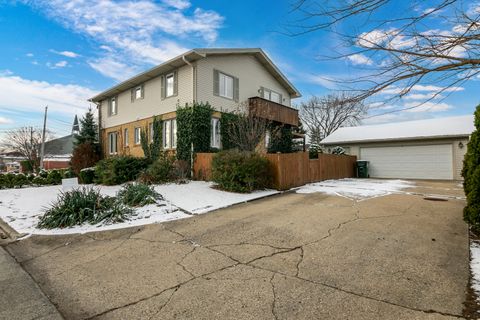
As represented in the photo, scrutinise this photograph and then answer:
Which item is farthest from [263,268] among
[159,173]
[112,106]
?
[112,106]

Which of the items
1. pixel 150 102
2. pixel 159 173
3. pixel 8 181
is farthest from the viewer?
pixel 150 102

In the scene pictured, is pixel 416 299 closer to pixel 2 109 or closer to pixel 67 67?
pixel 67 67

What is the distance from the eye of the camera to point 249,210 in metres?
6.89

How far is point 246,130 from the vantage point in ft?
42.9

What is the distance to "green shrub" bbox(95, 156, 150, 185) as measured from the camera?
1180 centimetres

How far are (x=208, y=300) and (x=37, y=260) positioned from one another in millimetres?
3265

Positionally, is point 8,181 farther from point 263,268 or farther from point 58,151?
point 58,151

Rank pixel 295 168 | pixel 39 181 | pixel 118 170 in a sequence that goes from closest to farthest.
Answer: pixel 295 168 → pixel 118 170 → pixel 39 181

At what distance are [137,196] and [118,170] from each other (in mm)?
5145

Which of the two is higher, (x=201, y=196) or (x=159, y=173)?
(x=159, y=173)

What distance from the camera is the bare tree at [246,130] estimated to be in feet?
41.3

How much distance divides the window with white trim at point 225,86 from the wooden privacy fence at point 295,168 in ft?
14.6

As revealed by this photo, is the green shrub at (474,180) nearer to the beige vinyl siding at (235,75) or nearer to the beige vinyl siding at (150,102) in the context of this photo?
the beige vinyl siding at (235,75)

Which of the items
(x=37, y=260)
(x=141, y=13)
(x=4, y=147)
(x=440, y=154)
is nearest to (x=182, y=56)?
(x=141, y=13)
